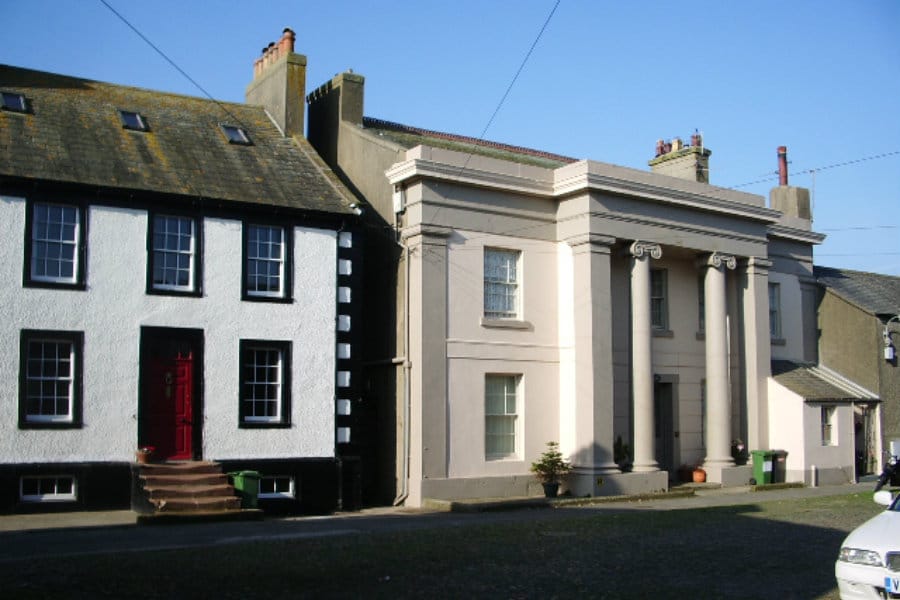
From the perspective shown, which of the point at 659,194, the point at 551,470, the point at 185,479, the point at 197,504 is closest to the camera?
the point at 197,504

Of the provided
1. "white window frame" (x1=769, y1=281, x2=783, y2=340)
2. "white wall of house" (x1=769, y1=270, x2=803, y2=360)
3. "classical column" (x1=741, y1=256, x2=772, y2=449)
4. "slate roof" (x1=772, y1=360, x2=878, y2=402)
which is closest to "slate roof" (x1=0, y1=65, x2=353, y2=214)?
"classical column" (x1=741, y1=256, x2=772, y2=449)

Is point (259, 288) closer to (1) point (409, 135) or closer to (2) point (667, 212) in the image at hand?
(1) point (409, 135)

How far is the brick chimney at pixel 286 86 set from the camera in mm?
26094

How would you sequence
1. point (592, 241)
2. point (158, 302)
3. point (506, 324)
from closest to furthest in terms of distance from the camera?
point (158, 302) < point (506, 324) < point (592, 241)

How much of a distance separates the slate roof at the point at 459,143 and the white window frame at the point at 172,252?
7.03 metres

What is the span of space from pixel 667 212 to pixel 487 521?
11.5 m

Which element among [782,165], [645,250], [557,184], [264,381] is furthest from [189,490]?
[782,165]

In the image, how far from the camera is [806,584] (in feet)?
40.0

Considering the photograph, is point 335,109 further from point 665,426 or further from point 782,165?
point 782,165

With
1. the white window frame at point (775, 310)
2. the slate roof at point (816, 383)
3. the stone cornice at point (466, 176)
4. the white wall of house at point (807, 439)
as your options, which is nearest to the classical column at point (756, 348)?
the white wall of house at point (807, 439)

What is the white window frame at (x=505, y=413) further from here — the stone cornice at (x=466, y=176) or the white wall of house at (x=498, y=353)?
the stone cornice at (x=466, y=176)

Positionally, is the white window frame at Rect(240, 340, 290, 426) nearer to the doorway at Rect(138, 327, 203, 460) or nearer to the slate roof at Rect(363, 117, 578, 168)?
the doorway at Rect(138, 327, 203, 460)

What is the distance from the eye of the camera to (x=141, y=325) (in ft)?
67.4

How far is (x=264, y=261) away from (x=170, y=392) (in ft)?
11.7
